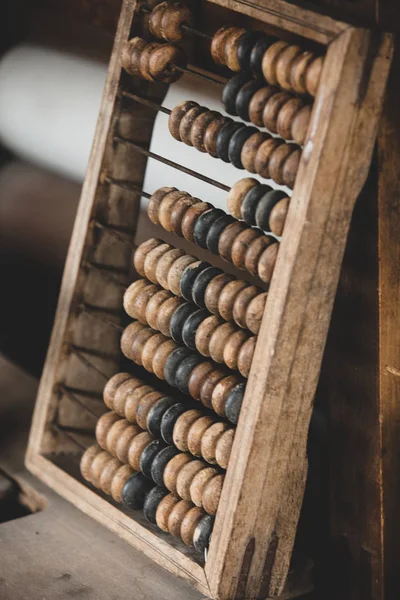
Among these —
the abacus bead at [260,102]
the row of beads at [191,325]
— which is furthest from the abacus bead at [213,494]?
the abacus bead at [260,102]

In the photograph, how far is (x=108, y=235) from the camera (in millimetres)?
2082

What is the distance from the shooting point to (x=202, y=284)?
68.8 inches

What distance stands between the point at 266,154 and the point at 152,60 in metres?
0.41

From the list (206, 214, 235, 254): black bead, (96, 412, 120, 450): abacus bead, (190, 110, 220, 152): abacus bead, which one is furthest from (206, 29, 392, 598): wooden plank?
(96, 412, 120, 450): abacus bead

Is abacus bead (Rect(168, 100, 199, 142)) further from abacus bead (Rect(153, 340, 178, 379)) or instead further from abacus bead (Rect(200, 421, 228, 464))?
abacus bead (Rect(200, 421, 228, 464))

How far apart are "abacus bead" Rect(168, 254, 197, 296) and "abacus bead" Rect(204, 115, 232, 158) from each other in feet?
0.75

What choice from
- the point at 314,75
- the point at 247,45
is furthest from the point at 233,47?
the point at 314,75

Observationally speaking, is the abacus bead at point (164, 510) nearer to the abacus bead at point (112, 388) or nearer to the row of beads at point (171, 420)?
the row of beads at point (171, 420)

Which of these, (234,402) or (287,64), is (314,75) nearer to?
(287,64)

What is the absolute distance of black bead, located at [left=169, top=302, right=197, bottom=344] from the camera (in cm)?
180

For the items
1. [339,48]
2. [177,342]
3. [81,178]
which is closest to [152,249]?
[177,342]

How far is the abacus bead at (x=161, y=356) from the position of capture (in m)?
1.85

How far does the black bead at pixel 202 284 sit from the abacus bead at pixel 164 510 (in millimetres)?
407

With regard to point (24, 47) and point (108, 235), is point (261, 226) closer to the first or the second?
point (108, 235)
